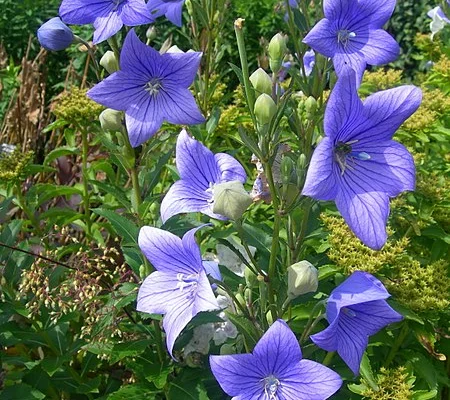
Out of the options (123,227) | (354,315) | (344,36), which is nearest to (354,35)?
(344,36)

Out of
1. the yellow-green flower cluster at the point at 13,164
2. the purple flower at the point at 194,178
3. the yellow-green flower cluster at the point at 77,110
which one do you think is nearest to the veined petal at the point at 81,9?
the purple flower at the point at 194,178

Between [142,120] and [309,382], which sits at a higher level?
[142,120]

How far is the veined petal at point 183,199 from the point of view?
5.28 ft

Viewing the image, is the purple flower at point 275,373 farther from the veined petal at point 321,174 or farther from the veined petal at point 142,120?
the veined petal at point 142,120

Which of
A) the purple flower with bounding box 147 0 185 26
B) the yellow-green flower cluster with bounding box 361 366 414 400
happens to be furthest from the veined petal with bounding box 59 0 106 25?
the yellow-green flower cluster with bounding box 361 366 414 400

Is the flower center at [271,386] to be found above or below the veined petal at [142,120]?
below

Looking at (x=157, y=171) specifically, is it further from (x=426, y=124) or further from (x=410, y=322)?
(x=426, y=124)

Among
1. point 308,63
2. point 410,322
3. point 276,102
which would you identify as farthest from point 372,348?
point 308,63

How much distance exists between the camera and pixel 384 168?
1444 mm

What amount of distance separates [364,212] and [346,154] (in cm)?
14

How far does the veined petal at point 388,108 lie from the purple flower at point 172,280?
44cm

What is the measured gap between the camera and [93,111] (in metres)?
2.77

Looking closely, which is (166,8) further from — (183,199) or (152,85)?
(183,199)

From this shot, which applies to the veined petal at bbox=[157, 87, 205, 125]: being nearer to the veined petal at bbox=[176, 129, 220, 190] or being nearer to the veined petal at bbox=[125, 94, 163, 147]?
the veined petal at bbox=[125, 94, 163, 147]
